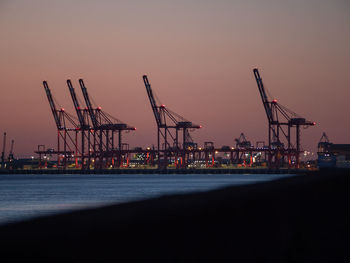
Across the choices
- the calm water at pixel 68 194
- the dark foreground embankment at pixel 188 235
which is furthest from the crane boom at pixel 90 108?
the dark foreground embankment at pixel 188 235

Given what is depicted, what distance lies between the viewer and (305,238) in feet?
45.8

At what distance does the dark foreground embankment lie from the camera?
7832 mm

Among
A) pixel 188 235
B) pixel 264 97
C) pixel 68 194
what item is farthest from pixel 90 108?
pixel 188 235

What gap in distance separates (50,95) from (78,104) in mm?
8435

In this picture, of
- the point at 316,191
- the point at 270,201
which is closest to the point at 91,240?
the point at 270,201

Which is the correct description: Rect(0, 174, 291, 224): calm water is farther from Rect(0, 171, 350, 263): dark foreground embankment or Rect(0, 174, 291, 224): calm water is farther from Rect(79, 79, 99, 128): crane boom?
Rect(79, 79, 99, 128): crane boom

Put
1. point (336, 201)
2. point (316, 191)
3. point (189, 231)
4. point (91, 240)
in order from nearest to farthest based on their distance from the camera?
point (91, 240)
point (189, 231)
point (336, 201)
point (316, 191)

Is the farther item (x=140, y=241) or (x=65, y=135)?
(x=65, y=135)

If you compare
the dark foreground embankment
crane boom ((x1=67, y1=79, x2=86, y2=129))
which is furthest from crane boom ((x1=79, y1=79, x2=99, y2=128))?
the dark foreground embankment

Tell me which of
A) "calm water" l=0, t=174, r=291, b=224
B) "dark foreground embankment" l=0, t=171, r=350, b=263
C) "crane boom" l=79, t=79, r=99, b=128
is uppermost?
"crane boom" l=79, t=79, r=99, b=128

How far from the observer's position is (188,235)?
999cm

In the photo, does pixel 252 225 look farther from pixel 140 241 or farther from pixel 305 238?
pixel 140 241

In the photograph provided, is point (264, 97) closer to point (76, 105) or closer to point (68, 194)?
point (76, 105)

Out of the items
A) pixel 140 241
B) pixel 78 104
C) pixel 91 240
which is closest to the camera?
pixel 91 240
